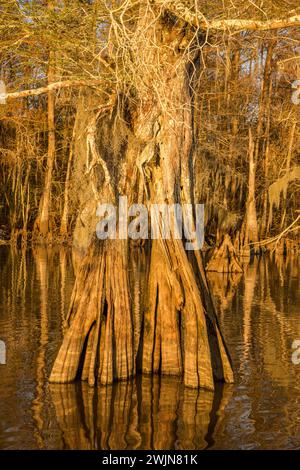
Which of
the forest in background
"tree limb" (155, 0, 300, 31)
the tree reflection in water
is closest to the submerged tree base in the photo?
the tree reflection in water

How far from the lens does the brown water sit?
6.38m

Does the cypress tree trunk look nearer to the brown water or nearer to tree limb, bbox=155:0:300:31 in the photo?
the brown water

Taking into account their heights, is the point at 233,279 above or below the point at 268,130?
below

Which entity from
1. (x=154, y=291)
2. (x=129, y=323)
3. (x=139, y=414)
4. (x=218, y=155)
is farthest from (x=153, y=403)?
(x=218, y=155)

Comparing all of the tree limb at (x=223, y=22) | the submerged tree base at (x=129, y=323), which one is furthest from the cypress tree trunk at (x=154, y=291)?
the tree limb at (x=223, y=22)

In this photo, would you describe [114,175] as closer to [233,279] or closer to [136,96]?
[136,96]

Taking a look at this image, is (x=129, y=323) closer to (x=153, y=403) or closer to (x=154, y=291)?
(x=154, y=291)

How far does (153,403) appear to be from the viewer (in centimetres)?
752

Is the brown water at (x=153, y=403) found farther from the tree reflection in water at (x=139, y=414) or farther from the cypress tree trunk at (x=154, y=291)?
the cypress tree trunk at (x=154, y=291)

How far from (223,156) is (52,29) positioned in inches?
807
